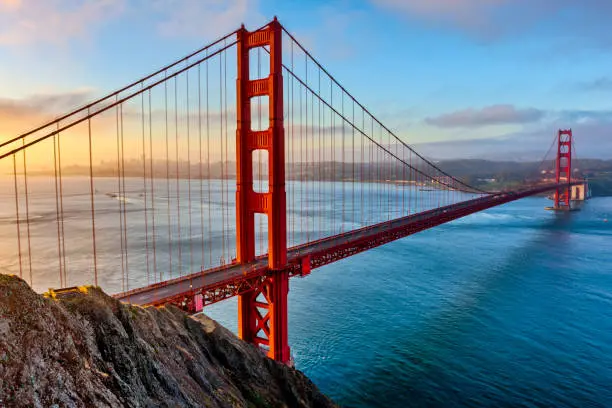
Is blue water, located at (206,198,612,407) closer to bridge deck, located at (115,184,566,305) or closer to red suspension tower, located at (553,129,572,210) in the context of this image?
bridge deck, located at (115,184,566,305)

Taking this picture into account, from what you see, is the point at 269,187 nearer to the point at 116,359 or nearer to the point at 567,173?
the point at 116,359

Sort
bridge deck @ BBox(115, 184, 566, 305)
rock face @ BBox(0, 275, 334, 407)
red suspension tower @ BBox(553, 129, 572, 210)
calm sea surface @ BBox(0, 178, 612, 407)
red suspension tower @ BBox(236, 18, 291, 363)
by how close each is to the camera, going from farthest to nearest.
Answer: red suspension tower @ BBox(553, 129, 572, 210) < calm sea surface @ BBox(0, 178, 612, 407) < red suspension tower @ BBox(236, 18, 291, 363) < bridge deck @ BBox(115, 184, 566, 305) < rock face @ BBox(0, 275, 334, 407)

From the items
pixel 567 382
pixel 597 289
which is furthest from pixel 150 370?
pixel 597 289

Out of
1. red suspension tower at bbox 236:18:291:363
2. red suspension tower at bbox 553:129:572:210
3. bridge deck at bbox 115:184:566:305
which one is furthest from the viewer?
red suspension tower at bbox 553:129:572:210

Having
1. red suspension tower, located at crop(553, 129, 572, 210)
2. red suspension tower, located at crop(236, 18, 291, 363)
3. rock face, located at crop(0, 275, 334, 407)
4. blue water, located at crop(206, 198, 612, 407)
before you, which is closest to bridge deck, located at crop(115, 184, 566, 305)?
red suspension tower, located at crop(236, 18, 291, 363)

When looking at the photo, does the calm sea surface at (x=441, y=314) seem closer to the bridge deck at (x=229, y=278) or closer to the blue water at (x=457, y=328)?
the blue water at (x=457, y=328)

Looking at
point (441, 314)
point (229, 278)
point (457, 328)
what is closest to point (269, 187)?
point (229, 278)

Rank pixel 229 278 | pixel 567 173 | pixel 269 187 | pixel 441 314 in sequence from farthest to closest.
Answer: pixel 567 173, pixel 441 314, pixel 269 187, pixel 229 278
